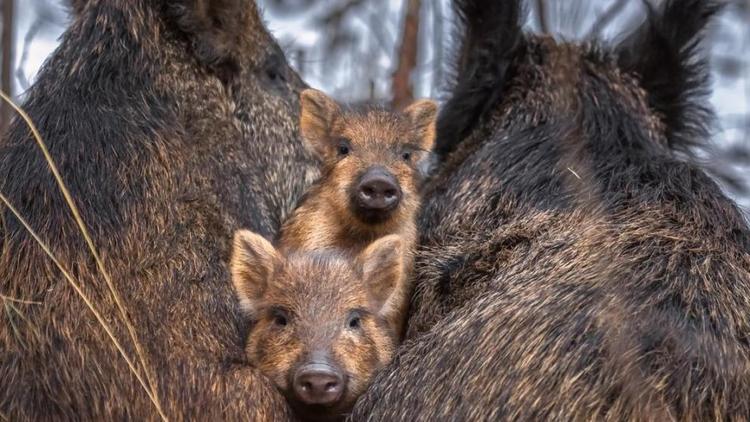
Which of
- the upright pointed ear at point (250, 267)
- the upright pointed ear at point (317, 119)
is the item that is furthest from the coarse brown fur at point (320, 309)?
the upright pointed ear at point (317, 119)

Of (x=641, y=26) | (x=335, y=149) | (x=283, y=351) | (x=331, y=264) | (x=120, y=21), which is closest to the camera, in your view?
(x=283, y=351)

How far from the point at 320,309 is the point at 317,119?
1.65 meters

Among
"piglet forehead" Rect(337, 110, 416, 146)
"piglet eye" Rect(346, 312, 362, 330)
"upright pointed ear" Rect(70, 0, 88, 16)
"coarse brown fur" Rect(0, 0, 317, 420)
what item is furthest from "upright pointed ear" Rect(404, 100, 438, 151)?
"upright pointed ear" Rect(70, 0, 88, 16)

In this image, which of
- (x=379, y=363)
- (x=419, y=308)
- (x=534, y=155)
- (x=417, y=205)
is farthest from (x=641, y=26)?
(x=379, y=363)

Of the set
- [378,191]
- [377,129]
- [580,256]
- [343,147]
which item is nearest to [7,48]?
[343,147]

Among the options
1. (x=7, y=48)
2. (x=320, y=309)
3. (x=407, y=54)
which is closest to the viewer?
(x=320, y=309)

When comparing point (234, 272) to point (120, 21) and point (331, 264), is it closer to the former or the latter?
point (331, 264)

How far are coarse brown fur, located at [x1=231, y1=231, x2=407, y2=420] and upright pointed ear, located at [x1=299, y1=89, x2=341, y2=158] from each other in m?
0.90

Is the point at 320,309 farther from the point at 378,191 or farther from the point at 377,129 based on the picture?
the point at 377,129

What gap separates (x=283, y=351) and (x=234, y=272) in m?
0.57

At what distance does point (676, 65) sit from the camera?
7.81 m

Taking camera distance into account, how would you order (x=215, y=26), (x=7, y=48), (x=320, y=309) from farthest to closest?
(x=7, y=48), (x=215, y=26), (x=320, y=309)

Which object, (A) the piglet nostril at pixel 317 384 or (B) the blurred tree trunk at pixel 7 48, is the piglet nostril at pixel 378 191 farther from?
(B) the blurred tree trunk at pixel 7 48

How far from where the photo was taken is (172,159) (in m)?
6.17
